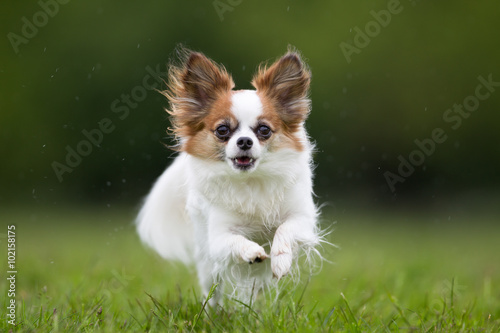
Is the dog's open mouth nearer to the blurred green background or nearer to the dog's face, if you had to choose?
the dog's face

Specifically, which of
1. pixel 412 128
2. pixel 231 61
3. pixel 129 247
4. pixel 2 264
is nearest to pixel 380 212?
pixel 412 128

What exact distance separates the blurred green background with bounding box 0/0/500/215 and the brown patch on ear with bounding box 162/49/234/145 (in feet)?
30.1

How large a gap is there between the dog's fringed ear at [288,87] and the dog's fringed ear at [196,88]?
0.27 m

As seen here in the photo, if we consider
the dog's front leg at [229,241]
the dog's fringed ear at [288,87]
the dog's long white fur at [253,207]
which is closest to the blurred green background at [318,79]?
the dog's fringed ear at [288,87]

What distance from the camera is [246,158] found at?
171 inches

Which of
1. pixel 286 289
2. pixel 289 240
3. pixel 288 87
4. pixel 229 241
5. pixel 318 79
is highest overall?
pixel 288 87

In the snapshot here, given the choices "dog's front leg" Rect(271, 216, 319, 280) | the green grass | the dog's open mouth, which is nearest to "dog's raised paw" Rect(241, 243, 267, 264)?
"dog's front leg" Rect(271, 216, 319, 280)

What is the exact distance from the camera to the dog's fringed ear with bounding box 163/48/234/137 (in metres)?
4.70

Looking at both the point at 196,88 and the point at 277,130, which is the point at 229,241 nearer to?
the point at 277,130

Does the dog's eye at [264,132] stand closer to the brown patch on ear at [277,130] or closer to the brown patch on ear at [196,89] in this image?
the brown patch on ear at [277,130]

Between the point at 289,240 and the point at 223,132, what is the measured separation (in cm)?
82

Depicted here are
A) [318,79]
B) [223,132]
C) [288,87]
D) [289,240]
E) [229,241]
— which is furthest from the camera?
[318,79]

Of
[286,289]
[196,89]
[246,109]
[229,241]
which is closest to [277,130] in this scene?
[246,109]

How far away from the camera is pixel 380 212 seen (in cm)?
1415
